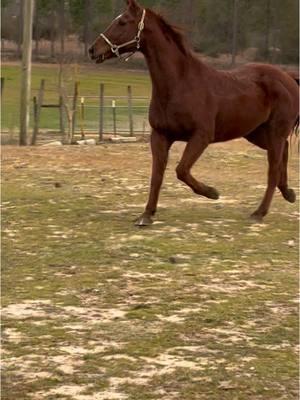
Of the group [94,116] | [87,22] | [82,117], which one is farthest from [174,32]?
[87,22]

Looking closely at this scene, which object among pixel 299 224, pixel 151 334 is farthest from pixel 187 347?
pixel 299 224

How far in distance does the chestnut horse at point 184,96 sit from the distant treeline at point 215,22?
37.1 meters

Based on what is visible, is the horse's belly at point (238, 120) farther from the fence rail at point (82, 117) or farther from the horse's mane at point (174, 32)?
the fence rail at point (82, 117)

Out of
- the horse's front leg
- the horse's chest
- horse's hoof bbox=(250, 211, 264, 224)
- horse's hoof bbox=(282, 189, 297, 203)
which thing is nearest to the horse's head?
the horse's chest

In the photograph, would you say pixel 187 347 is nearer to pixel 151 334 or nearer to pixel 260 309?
pixel 151 334

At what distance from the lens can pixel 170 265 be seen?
670cm

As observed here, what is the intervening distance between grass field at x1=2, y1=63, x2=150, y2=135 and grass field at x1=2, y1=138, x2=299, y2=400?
11.1 m

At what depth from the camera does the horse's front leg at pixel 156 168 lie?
27.5ft

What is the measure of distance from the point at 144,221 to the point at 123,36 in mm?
1709

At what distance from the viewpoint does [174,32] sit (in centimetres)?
839

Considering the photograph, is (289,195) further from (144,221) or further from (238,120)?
(144,221)

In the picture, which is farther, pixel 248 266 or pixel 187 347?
pixel 248 266

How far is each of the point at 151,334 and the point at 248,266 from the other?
194 centimetres

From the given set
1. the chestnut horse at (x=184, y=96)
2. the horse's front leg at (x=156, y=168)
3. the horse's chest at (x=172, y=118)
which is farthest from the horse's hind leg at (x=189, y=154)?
the horse's front leg at (x=156, y=168)
